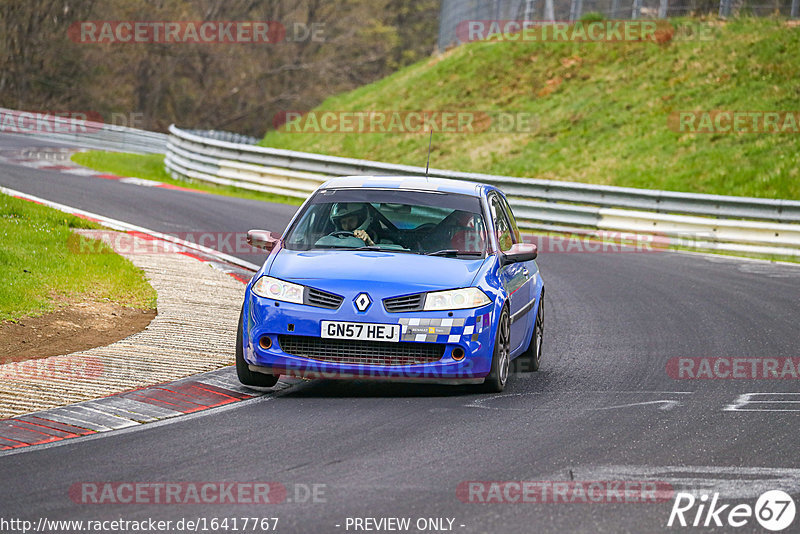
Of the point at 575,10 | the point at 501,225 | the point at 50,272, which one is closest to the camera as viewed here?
the point at 501,225

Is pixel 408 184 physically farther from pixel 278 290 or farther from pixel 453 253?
pixel 278 290

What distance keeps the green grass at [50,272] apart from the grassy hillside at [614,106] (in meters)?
15.2

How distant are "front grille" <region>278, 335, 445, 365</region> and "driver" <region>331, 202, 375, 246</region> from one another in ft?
4.46

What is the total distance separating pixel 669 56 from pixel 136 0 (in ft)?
105

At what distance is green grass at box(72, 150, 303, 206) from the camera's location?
26.0 m

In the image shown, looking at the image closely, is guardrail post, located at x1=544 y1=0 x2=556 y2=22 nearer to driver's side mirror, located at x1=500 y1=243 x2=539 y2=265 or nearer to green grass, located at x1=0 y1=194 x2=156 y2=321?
green grass, located at x1=0 y1=194 x2=156 y2=321

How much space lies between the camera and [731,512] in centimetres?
536

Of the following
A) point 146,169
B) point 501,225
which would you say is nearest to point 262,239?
point 501,225

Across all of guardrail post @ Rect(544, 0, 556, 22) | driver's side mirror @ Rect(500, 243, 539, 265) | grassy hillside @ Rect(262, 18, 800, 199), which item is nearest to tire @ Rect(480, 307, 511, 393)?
driver's side mirror @ Rect(500, 243, 539, 265)

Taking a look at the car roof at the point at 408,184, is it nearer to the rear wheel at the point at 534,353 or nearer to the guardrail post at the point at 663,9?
the rear wheel at the point at 534,353

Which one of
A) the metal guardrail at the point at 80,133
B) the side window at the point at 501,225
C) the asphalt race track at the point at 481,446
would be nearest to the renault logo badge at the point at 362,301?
the asphalt race track at the point at 481,446

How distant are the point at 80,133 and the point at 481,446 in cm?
3352

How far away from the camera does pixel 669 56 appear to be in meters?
32.2

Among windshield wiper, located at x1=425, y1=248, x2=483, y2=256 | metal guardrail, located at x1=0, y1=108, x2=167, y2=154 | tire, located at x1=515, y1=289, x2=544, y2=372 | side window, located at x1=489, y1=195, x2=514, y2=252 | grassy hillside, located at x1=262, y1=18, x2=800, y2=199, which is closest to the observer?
windshield wiper, located at x1=425, y1=248, x2=483, y2=256
